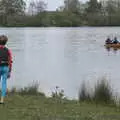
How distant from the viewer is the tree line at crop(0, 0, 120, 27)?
143 m

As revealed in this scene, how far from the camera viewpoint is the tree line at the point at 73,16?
143m

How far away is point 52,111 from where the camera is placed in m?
11.1

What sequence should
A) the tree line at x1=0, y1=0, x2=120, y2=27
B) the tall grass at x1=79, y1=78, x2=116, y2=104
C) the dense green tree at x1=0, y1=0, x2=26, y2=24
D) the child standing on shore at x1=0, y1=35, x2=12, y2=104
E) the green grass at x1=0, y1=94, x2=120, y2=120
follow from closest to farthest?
1. the green grass at x1=0, y1=94, x2=120, y2=120
2. the child standing on shore at x1=0, y1=35, x2=12, y2=104
3. the tall grass at x1=79, y1=78, x2=116, y2=104
4. the tree line at x1=0, y1=0, x2=120, y2=27
5. the dense green tree at x1=0, y1=0, x2=26, y2=24

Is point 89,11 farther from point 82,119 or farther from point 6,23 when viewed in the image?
point 82,119

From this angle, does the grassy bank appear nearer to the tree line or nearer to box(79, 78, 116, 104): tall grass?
box(79, 78, 116, 104): tall grass

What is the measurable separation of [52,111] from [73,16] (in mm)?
137644

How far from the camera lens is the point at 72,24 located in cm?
14688

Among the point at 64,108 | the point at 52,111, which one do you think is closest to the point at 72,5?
the point at 64,108

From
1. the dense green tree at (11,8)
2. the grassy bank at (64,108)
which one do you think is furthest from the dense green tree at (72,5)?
the grassy bank at (64,108)

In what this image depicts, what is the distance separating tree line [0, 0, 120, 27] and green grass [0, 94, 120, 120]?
5077 inches

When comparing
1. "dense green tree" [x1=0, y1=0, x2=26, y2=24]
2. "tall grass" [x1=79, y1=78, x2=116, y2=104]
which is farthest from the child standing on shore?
"dense green tree" [x1=0, y1=0, x2=26, y2=24]

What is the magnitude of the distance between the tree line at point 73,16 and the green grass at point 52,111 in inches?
5077

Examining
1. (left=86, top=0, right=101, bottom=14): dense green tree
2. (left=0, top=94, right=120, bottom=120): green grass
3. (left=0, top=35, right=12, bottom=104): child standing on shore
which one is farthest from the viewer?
(left=86, top=0, right=101, bottom=14): dense green tree

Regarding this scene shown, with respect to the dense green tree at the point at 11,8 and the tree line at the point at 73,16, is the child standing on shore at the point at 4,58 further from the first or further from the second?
the dense green tree at the point at 11,8
